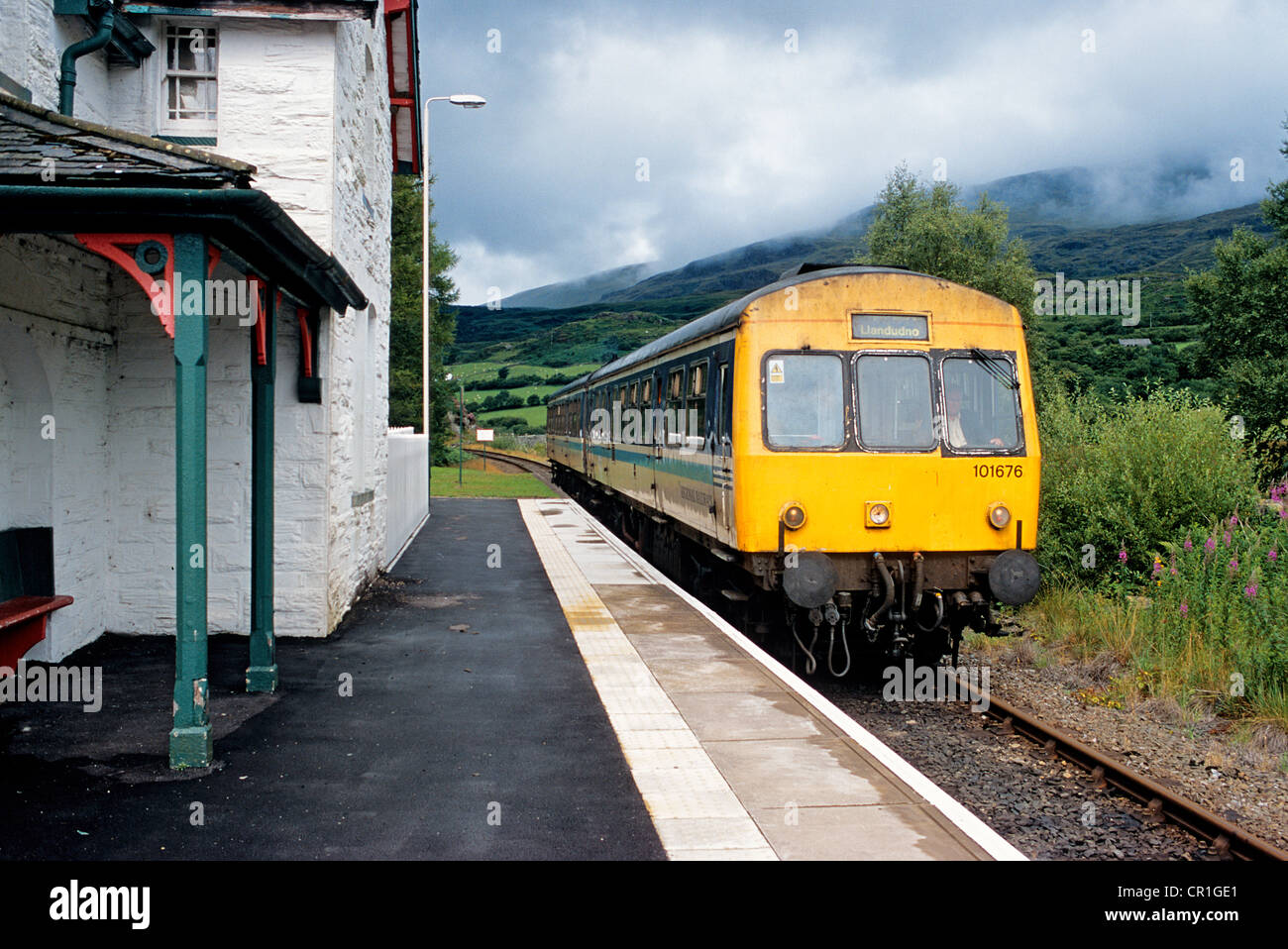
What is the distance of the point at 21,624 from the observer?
6414 mm

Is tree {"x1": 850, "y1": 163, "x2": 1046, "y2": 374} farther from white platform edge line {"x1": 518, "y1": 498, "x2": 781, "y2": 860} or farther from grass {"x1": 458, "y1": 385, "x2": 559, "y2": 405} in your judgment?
grass {"x1": 458, "y1": 385, "x2": 559, "y2": 405}

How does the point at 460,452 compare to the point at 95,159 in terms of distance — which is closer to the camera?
the point at 95,159

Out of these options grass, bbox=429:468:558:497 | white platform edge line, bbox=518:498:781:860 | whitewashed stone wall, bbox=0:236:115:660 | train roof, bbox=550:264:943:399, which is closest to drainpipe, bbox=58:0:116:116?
whitewashed stone wall, bbox=0:236:115:660

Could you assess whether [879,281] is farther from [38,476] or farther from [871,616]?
[38,476]

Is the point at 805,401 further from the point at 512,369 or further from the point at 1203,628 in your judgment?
the point at 512,369

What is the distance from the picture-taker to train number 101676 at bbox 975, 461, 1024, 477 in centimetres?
839

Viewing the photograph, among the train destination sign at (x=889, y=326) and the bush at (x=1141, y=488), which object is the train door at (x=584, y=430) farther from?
the train destination sign at (x=889, y=326)

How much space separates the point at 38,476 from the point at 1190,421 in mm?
11962

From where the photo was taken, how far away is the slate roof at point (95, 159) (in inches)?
197

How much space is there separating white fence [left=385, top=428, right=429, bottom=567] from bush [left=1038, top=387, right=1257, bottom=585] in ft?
29.2

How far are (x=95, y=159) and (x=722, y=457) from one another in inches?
207

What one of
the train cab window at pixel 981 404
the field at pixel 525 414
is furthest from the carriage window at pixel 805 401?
the field at pixel 525 414

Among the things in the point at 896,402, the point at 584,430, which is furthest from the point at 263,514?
the point at 584,430

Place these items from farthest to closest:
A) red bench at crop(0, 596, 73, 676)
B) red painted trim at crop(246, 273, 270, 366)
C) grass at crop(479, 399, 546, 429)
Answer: grass at crop(479, 399, 546, 429) → red painted trim at crop(246, 273, 270, 366) → red bench at crop(0, 596, 73, 676)
